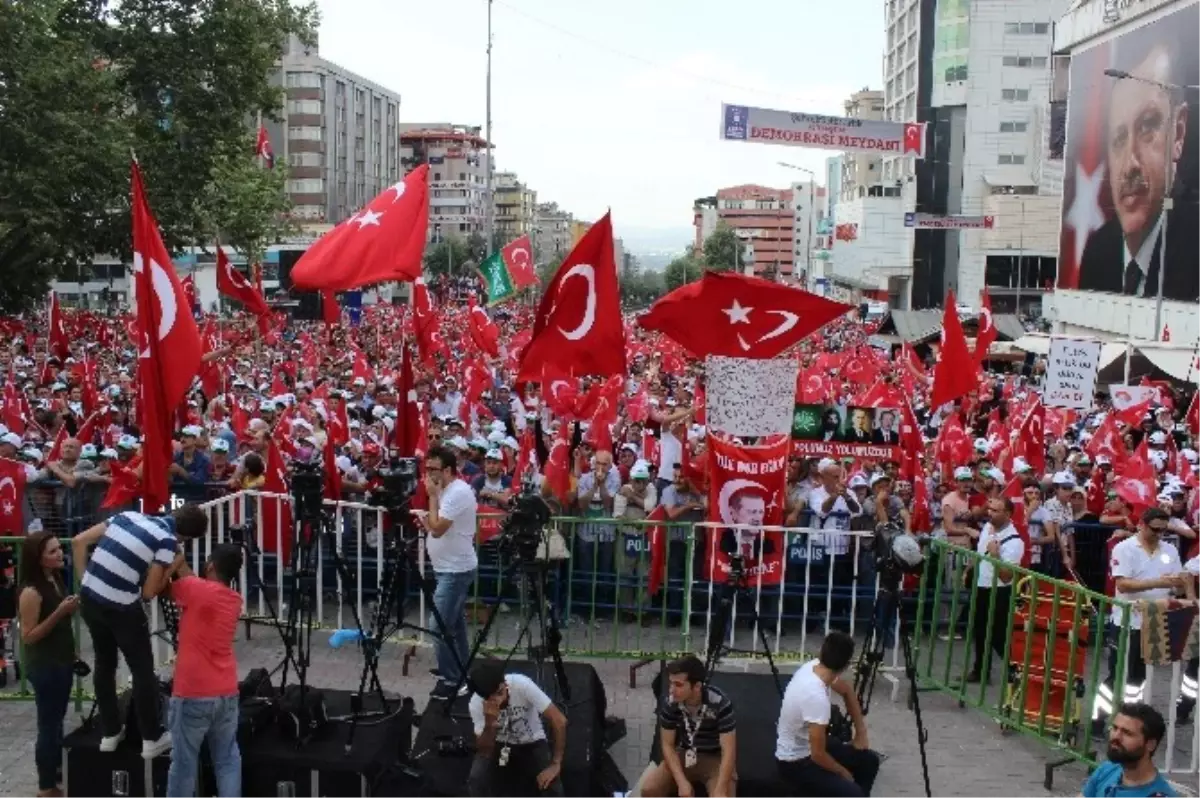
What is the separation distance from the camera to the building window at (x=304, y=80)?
9688cm

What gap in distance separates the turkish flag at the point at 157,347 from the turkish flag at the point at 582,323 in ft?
8.43

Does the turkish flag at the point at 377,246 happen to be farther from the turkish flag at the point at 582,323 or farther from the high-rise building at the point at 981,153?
the high-rise building at the point at 981,153

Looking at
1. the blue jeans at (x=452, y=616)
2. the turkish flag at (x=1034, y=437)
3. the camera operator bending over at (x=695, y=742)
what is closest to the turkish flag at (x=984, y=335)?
the turkish flag at (x=1034, y=437)

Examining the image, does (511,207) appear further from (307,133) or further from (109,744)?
(109,744)

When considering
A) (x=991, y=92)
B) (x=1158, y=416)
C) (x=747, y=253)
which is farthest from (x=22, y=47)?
(x=747, y=253)

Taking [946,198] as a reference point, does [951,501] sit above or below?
below

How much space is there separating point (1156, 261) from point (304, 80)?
74232 mm

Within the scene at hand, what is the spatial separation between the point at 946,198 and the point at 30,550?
247 feet

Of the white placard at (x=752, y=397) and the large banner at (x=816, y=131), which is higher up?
the large banner at (x=816, y=131)

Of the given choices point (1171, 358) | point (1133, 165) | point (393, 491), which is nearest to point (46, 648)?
point (393, 491)

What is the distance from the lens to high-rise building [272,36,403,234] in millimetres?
96875

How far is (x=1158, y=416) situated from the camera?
19.0 meters

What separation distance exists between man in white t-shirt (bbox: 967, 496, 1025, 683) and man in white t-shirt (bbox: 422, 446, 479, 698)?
344 cm

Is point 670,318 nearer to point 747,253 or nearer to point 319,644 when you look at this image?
point 319,644
